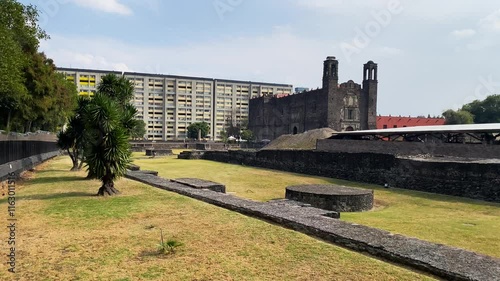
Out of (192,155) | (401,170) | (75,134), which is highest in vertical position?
(75,134)

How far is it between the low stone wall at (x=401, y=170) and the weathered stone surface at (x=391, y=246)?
884cm

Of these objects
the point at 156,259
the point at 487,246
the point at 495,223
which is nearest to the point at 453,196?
the point at 495,223

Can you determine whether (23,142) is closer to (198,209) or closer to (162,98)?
(198,209)

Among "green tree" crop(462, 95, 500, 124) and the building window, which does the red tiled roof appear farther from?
the building window

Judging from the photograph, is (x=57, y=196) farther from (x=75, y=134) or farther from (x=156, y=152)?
(x=156, y=152)

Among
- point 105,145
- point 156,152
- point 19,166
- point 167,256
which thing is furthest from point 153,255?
point 156,152

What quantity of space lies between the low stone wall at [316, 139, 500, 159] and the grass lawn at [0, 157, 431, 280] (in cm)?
1487

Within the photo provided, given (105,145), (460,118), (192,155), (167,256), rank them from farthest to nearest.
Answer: (460,118)
(192,155)
(105,145)
(167,256)

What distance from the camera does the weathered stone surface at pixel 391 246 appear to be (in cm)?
411

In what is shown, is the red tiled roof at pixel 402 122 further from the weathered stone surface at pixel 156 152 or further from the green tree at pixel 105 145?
the green tree at pixel 105 145

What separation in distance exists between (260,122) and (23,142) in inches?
2155

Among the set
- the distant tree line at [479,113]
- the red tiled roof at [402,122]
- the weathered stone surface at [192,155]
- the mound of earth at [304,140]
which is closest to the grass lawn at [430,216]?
the weathered stone surface at [192,155]

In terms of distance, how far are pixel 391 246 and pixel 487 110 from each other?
64.3m

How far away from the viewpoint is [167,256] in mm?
4793
